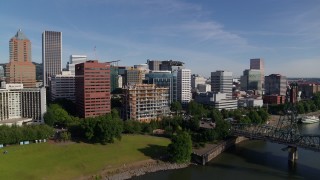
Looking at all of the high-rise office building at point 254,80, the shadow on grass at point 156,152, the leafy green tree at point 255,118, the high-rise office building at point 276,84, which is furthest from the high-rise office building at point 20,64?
the high-rise office building at point 254,80

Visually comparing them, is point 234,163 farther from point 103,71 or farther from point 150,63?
point 150,63

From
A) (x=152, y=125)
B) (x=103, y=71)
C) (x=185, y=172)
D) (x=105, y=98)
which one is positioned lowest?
(x=185, y=172)

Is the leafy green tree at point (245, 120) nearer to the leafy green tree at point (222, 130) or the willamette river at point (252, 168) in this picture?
the leafy green tree at point (222, 130)

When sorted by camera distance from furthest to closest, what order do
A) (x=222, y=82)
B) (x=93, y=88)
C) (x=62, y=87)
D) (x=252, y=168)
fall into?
(x=222, y=82) < (x=62, y=87) < (x=93, y=88) < (x=252, y=168)

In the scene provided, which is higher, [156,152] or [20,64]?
[20,64]

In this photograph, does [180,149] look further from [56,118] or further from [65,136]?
[56,118]

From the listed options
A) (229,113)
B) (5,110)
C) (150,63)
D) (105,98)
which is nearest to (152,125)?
(105,98)

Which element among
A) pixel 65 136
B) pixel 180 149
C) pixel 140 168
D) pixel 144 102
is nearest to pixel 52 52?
pixel 144 102
